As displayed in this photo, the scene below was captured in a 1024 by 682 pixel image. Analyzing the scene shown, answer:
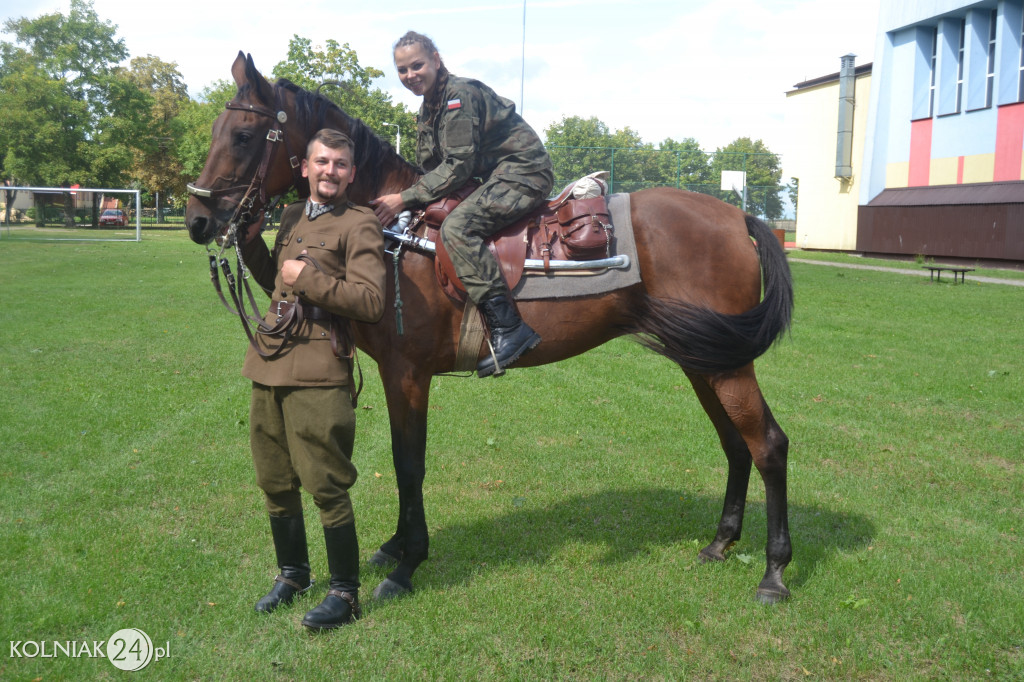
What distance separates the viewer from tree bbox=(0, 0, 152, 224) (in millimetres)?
54375

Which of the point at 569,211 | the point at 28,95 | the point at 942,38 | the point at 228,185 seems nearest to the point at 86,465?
the point at 228,185

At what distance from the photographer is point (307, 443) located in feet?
11.8

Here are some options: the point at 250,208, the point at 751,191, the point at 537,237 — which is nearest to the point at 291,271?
the point at 250,208

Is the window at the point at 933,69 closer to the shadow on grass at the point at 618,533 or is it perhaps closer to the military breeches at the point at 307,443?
the shadow on grass at the point at 618,533

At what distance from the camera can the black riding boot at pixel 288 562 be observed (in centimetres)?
393

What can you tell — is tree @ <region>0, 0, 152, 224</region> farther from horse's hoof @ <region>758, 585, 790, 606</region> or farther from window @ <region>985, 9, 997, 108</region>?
horse's hoof @ <region>758, 585, 790, 606</region>

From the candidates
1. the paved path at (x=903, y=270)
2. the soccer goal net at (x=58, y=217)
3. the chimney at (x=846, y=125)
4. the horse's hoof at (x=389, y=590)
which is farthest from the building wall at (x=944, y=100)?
the soccer goal net at (x=58, y=217)

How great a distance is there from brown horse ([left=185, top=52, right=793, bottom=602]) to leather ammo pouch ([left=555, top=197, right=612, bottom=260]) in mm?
230

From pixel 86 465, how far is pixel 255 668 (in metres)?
3.45

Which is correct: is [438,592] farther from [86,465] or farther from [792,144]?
[792,144]

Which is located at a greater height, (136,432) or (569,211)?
(569,211)

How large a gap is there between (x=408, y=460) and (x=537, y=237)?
144 cm

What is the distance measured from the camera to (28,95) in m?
54.1

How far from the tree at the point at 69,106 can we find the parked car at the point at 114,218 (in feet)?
28.1
